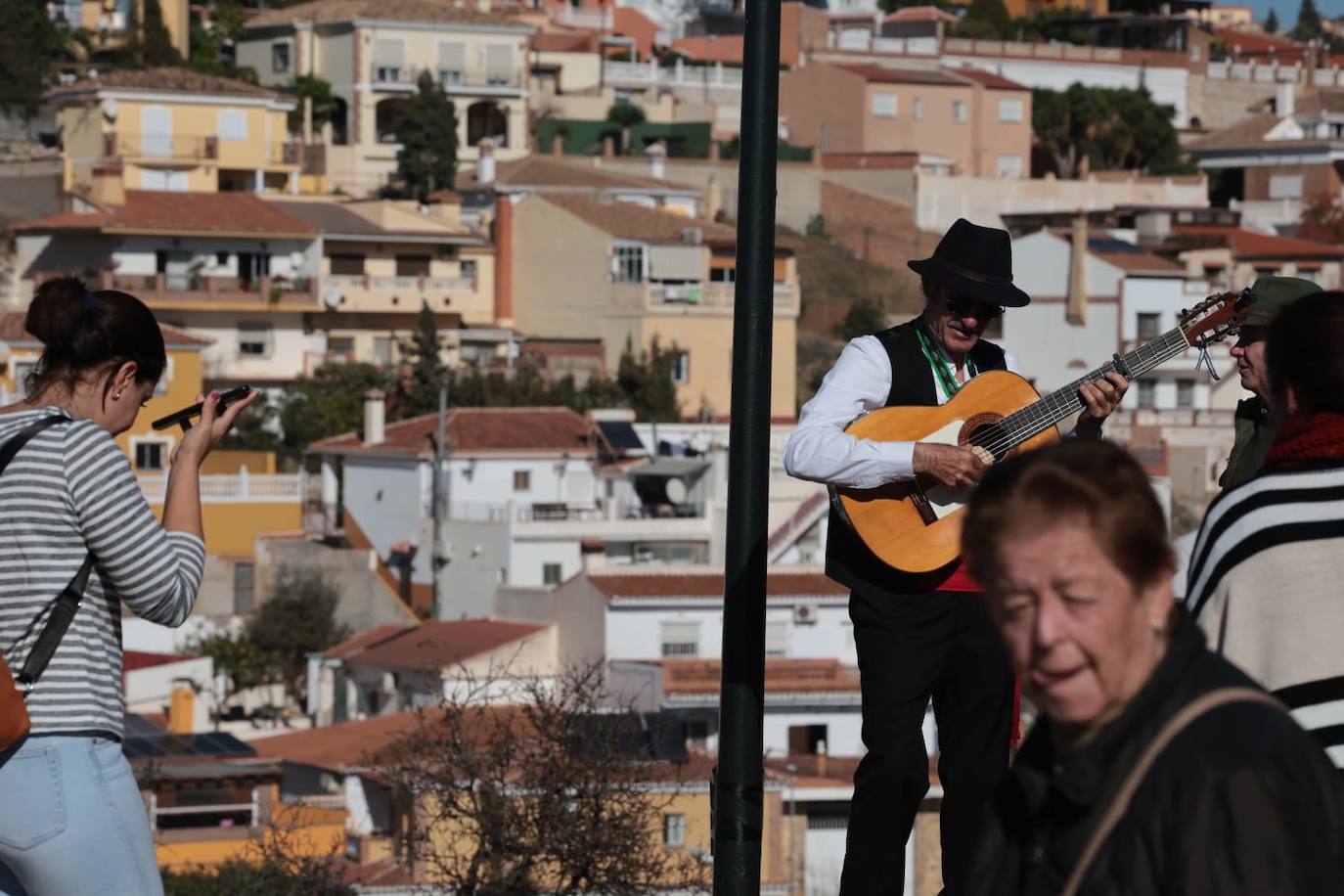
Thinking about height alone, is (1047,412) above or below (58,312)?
below

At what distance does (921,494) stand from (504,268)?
2144 inches

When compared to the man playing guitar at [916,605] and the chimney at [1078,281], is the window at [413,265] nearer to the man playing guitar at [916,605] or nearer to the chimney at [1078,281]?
the chimney at [1078,281]

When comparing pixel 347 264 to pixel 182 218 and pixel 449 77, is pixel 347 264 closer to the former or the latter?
pixel 182 218

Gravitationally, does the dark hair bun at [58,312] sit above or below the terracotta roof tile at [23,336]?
above

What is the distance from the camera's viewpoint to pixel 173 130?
203ft

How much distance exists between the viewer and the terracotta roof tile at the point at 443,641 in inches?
1420

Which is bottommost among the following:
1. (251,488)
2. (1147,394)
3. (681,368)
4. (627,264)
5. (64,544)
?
(251,488)

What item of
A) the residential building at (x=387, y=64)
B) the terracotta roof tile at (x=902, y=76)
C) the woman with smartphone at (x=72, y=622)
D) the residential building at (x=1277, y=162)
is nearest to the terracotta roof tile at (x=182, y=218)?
the residential building at (x=387, y=64)

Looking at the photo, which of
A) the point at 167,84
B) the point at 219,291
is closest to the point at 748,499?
the point at 219,291

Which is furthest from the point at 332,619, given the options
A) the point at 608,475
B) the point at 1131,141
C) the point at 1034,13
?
the point at 1034,13

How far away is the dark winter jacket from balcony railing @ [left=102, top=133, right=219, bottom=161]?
2346 inches

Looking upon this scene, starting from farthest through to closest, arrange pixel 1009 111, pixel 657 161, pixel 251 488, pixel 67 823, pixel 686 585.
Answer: pixel 1009 111 → pixel 657 161 → pixel 251 488 → pixel 686 585 → pixel 67 823

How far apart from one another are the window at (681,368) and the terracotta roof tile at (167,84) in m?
13.5

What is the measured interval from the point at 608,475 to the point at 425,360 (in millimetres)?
8265
